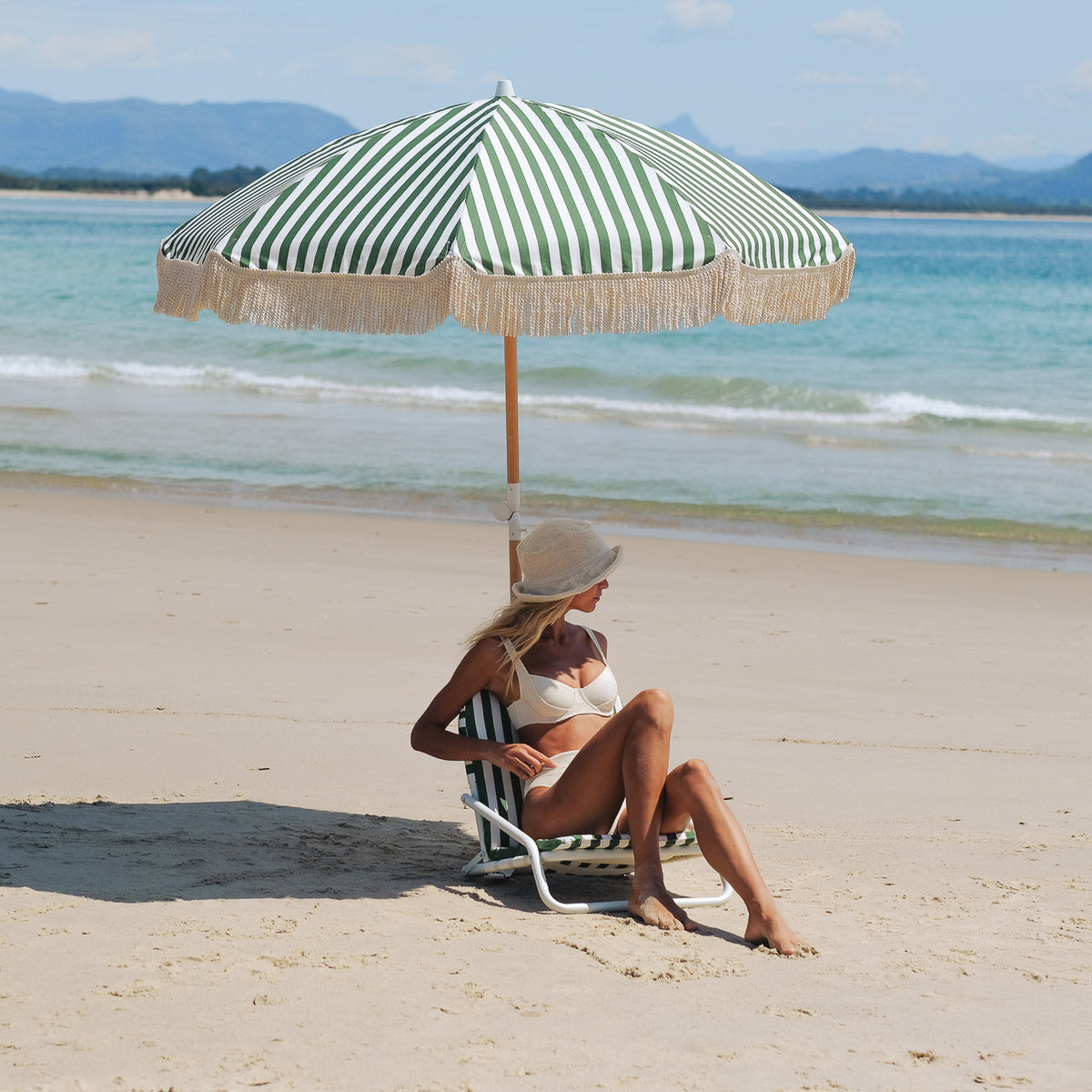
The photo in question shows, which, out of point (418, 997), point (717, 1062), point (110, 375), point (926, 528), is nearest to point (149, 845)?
point (418, 997)

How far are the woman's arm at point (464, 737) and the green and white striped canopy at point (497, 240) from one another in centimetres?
93

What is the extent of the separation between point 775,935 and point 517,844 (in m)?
0.76

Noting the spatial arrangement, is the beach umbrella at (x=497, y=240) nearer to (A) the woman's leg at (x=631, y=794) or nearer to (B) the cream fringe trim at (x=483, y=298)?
(B) the cream fringe trim at (x=483, y=298)

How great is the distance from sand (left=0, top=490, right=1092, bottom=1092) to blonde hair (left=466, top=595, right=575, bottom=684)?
2.31 ft

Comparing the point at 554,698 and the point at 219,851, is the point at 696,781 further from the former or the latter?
the point at 219,851

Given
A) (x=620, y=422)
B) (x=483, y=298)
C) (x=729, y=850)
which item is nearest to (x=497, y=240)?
(x=483, y=298)

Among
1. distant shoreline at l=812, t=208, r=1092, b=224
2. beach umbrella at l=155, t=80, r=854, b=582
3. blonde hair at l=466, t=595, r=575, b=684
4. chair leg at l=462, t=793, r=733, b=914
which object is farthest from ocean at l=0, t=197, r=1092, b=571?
distant shoreline at l=812, t=208, r=1092, b=224

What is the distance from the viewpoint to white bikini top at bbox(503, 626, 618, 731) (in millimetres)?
3812

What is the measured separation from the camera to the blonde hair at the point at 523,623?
3.74m

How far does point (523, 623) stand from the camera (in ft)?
12.3

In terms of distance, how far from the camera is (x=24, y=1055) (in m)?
2.71

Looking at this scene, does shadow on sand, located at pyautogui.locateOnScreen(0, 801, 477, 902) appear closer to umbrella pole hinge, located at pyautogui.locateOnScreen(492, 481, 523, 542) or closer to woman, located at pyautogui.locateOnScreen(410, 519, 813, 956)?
woman, located at pyautogui.locateOnScreen(410, 519, 813, 956)

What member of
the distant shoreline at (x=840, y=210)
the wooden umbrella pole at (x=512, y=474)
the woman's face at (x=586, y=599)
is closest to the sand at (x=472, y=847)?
the woman's face at (x=586, y=599)

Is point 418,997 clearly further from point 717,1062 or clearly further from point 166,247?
point 166,247
